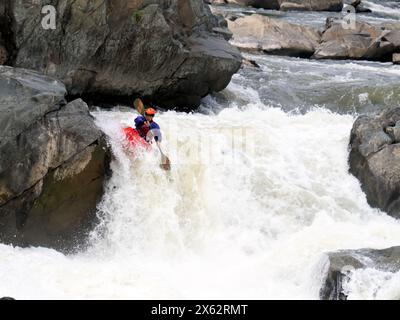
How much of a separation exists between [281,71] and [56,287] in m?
13.1

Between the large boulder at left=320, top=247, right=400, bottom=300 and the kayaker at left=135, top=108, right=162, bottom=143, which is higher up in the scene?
the kayaker at left=135, top=108, right=162, bottom=143

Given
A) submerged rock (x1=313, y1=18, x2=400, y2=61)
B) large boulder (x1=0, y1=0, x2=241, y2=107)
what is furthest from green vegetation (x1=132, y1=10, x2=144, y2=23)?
submerged rock (x1=313, y1=18, x2=400, y2=61)

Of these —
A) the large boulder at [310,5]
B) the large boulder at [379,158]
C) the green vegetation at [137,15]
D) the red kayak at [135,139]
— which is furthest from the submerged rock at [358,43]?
the red kayak at [135,139]

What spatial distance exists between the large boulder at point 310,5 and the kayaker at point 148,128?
2489 centimetres

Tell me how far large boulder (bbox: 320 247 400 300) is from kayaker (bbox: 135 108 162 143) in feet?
12.1

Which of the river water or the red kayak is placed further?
the red kayak

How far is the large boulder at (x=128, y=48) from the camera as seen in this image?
1146cm

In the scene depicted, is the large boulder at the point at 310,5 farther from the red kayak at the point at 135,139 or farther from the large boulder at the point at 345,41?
the red kayak at the point at 135,139

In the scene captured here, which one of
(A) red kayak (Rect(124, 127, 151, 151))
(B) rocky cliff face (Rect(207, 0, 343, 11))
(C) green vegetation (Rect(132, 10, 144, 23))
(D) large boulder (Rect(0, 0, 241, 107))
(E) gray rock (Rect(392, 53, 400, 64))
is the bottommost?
(B) rocky cliff face (Rect(207, 0, 343, 11))

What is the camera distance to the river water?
8.57m

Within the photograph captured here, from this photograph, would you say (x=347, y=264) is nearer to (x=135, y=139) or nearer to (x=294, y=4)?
(x=135, y=139)

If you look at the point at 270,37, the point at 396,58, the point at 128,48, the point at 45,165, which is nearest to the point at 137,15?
the point at 128,48

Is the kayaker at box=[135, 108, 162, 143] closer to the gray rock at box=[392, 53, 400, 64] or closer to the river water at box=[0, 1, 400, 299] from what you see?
the river water at box=[0, 1, 400, 299]

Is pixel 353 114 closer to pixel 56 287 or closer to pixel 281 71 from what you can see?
pixel 281 71
